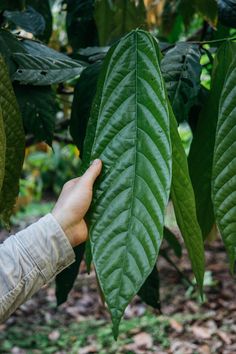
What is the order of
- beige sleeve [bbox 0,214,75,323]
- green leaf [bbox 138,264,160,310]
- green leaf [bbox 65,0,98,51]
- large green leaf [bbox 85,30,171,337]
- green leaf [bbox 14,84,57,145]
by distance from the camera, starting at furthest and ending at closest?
green leaf [bbox 65,0,98,51]
green leaf [bbox 138,264,160,310]
green leaf [bbox 14,84,57,145]
beige sleeve [bbox 0,214,75,323]
large green leaf [bbox 85,30,171,337]

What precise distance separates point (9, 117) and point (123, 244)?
0.84 ft

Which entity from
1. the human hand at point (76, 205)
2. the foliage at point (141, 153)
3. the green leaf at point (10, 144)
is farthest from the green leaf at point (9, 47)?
the human hand at point (76, 205)

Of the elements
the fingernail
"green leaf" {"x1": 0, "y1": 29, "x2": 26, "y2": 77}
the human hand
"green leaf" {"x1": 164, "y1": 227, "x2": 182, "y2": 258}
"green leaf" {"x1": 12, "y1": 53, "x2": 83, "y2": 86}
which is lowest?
"green leaf" {"x1": 164, "y1": 227, "x2": 182, "y2": 258}

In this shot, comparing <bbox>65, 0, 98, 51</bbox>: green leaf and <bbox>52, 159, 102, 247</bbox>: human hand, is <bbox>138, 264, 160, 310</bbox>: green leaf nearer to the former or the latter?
<bbox>52, 159, 102, 247</bbox>: human hand

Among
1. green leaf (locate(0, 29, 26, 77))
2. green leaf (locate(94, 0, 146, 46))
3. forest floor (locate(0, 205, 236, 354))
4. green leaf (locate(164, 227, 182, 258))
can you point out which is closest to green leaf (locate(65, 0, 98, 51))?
green leaf (locate(94, 0, 146, 46))

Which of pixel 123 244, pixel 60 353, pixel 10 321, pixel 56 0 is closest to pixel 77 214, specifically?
pixel 123 244

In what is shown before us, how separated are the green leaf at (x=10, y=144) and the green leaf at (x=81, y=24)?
20.2 inches

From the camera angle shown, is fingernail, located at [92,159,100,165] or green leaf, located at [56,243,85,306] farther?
green leaf, located at [56,243,85,306]

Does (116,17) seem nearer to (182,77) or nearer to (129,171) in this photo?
(182,77)

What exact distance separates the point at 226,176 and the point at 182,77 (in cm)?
26

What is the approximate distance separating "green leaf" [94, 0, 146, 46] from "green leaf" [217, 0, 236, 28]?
1.38 feet

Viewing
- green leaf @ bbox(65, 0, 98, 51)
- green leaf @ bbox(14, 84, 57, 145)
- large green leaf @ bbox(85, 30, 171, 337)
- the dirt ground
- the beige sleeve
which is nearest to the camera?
large green leaf @ bbox(85, 30, 171, 337)

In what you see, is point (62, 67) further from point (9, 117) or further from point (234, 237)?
point (234, 237)

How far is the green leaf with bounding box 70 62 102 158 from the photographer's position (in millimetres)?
766
